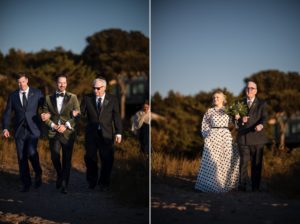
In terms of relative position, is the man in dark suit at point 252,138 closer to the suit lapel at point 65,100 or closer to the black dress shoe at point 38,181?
the suit lapel at point 65,100

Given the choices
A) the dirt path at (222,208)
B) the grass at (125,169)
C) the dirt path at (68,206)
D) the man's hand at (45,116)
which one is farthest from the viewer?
the man's hand at (45,116)

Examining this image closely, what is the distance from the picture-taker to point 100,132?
22.0ft

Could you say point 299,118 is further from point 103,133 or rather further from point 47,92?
point 47,92

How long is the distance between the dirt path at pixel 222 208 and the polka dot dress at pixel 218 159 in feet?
0.46

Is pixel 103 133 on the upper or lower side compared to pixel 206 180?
upper

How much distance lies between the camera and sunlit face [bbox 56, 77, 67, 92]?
264 inches

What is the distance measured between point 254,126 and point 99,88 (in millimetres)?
1837

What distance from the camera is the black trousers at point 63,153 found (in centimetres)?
664

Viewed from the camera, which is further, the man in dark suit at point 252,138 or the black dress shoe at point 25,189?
the black dress shoe at point 25,189

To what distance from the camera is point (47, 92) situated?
683cm

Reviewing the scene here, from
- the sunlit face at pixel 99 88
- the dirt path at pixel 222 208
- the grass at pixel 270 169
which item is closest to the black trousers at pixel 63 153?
the sunlit face at pixel 99 88

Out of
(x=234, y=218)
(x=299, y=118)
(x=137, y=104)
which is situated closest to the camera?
(x=234, y=218)

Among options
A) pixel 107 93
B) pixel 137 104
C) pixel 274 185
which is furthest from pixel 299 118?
pixel 107 93

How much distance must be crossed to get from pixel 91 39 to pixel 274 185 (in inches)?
112
